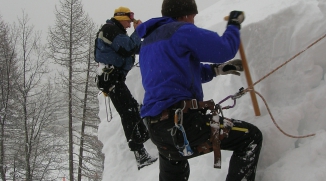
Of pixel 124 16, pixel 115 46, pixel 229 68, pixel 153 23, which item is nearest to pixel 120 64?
pixel 115 46

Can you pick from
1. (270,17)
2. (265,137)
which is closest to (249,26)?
(270,17)

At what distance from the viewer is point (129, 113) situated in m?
4.38

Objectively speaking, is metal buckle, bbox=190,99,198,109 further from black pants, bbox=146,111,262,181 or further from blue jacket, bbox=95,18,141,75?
blue jacket, bbox=95,18,141,75

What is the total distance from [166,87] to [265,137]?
1.23m

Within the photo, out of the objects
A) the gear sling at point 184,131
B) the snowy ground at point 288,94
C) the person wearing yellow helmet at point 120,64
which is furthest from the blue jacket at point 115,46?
the gear sling at point 184,131

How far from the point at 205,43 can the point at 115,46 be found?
223 centimetres

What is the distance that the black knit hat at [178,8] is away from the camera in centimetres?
241

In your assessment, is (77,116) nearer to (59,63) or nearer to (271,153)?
(59,63)

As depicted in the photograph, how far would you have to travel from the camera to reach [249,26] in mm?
3674

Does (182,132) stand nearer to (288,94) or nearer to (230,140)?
(230,140)

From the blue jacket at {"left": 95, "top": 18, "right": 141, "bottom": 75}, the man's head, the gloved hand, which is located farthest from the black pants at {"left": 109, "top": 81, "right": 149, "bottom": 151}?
the gloved hand

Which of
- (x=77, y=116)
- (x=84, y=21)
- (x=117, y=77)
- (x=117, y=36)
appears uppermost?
(x=84, y=21)

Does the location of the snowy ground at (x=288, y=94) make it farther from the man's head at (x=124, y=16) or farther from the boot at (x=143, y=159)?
the man's head at (x=124, y=16)

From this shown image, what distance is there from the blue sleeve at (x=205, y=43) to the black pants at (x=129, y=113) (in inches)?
91.6
